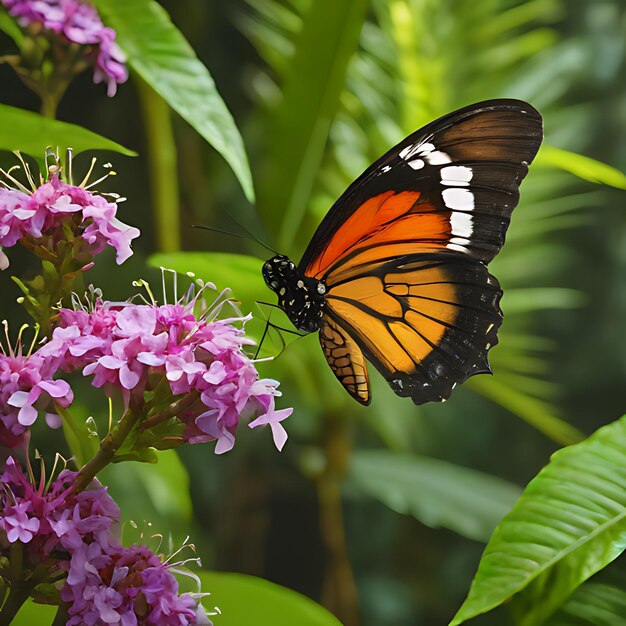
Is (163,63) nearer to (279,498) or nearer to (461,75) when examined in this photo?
(461,75)

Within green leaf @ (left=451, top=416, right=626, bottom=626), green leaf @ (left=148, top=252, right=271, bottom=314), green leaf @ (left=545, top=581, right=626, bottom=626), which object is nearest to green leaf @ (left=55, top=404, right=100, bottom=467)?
green leaf @ (left=148, top=252, right=271, bottom=314)

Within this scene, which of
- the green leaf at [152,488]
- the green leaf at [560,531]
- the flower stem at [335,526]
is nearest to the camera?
the green leaf at [560,531]

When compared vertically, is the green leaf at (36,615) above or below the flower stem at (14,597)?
below

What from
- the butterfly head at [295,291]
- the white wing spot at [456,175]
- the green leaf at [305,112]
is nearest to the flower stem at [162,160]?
the green leaf at [305,112]

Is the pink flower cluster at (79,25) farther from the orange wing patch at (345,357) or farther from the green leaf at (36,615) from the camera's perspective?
the green leaf at (36,615)

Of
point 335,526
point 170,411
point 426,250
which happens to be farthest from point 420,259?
point 335,526

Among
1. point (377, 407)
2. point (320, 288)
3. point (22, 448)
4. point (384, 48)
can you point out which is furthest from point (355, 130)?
point (22, 448)
